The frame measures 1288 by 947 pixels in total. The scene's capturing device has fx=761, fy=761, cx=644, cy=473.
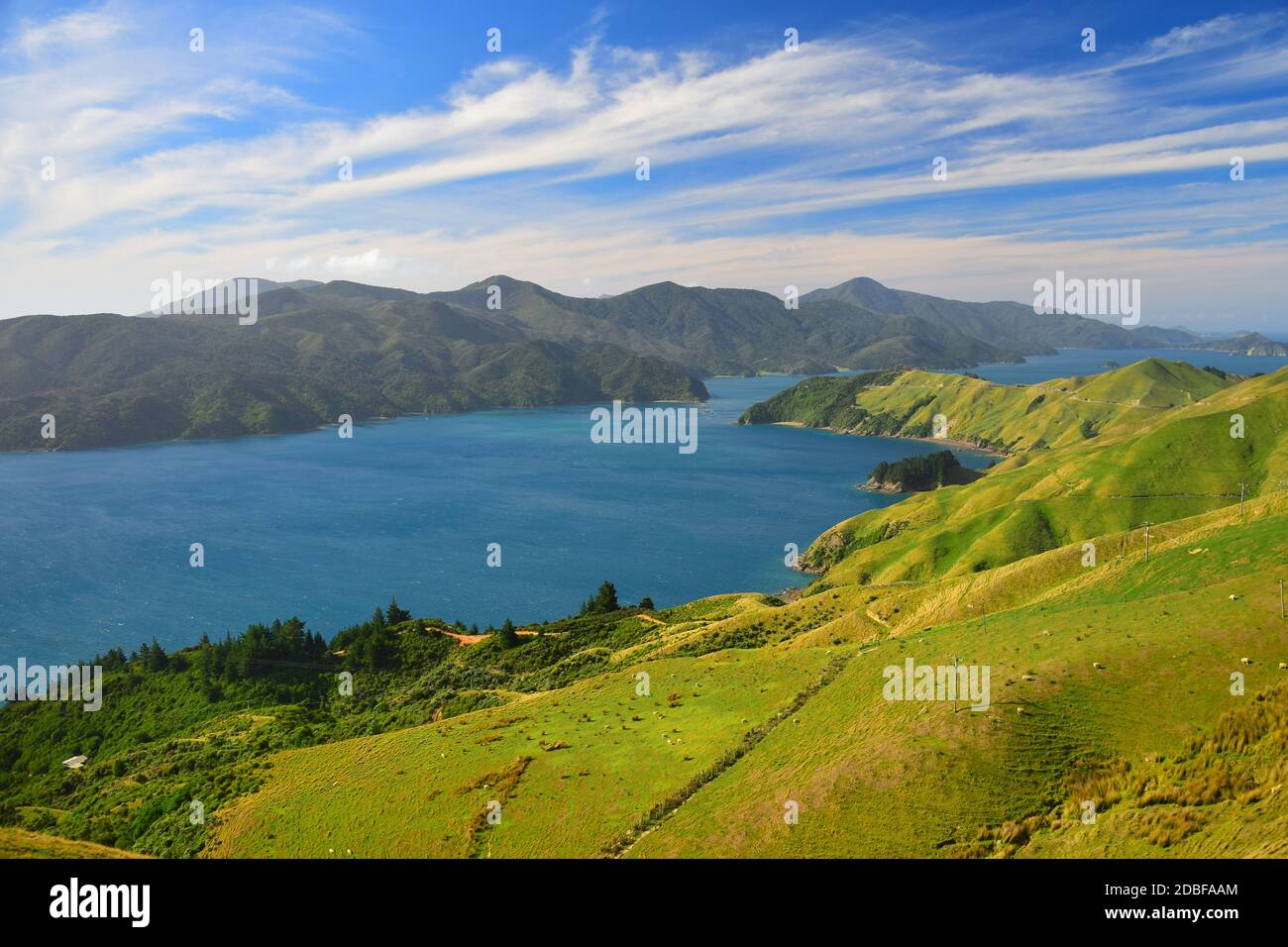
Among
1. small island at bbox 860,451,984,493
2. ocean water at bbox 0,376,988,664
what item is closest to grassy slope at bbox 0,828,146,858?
ocean water at bbox 0,376,988,664

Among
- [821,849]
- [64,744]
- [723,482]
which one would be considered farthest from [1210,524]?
[723,482]

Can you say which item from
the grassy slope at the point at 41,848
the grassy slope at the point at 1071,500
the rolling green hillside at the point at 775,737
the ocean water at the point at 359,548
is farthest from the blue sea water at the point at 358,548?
the grassy slope at the point at 41,848

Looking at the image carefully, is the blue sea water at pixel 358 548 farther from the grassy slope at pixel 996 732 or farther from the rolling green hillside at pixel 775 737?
the grassy slope at pixel 996 732

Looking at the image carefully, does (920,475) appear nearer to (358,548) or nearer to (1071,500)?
(1071,500)

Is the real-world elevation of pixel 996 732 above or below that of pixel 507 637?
above

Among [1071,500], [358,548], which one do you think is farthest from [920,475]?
[358,548]

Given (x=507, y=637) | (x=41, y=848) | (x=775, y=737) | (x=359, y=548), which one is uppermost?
(x=775, y=737)

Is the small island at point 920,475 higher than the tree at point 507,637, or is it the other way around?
the small island at point 920,475

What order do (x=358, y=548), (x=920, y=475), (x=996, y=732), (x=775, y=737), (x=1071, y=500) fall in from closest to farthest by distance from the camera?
(x=996, y=732)
(x=775, y=737)
(x=1071, y=500)
(x=358, y=548)
(x=920, y=475)

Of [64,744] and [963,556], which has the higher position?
[963,556]

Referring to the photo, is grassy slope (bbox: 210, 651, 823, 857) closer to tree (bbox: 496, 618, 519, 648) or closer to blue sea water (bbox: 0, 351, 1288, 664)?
tree (bbox: 496, 618, 519, 648)
